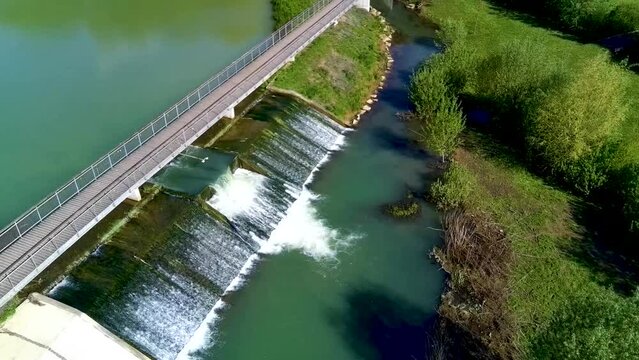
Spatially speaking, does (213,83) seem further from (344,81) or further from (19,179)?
(19,179)

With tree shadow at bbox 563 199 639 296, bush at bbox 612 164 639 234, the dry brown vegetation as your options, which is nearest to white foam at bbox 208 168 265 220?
the dry brown vegetation

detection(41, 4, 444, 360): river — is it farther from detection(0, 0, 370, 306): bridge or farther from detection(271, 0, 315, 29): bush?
detection(271, 0, 315, 29): bush

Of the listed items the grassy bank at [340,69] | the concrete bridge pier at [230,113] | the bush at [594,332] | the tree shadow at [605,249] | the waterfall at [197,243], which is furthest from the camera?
the grassy bank at [340,69]

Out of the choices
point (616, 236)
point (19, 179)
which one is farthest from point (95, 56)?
point (616, 236)

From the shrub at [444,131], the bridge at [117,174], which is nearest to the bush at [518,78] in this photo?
the shrub at [444,131]

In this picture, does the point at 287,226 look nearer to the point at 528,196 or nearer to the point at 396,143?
the point at 396,143

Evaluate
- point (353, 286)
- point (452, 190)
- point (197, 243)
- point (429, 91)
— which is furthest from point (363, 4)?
point (197, 243)

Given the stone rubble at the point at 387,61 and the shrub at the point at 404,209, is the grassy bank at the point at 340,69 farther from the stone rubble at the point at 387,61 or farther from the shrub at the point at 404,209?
the shrub at the point at 404,209
